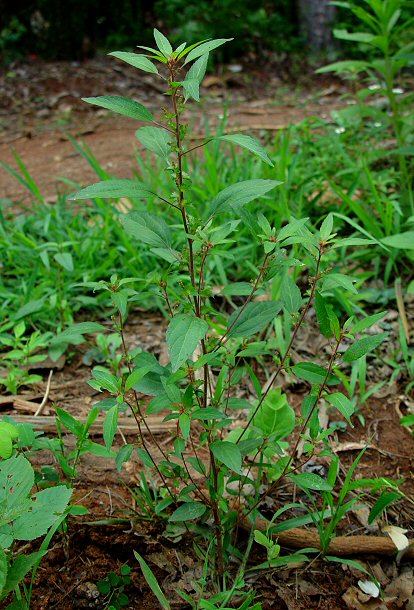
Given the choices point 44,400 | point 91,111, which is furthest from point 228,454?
point 91,111

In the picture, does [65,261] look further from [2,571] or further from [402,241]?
[2,571]

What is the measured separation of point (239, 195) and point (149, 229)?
228 mm

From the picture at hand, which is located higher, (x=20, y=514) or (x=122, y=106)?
(x=122, y=106)

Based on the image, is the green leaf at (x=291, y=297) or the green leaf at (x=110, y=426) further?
the green leaf at (x=291, y=297)

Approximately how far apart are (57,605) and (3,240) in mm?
1883

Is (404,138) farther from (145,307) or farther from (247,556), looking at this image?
(247,556)

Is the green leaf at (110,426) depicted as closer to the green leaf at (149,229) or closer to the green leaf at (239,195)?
the green leaf at (149,229)

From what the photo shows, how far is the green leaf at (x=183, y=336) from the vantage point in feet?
3.76

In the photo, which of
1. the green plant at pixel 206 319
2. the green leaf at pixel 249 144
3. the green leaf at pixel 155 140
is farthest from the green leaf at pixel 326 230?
the green leaf at pixel 155 140

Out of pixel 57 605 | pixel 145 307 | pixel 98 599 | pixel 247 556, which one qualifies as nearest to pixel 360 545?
pixel 247 556

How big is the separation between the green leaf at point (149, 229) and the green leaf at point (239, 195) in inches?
5.1

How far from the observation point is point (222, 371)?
5.24ft

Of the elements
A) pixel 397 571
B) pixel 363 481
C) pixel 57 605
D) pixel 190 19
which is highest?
pixel 190 19

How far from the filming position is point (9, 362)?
94.1 inches
